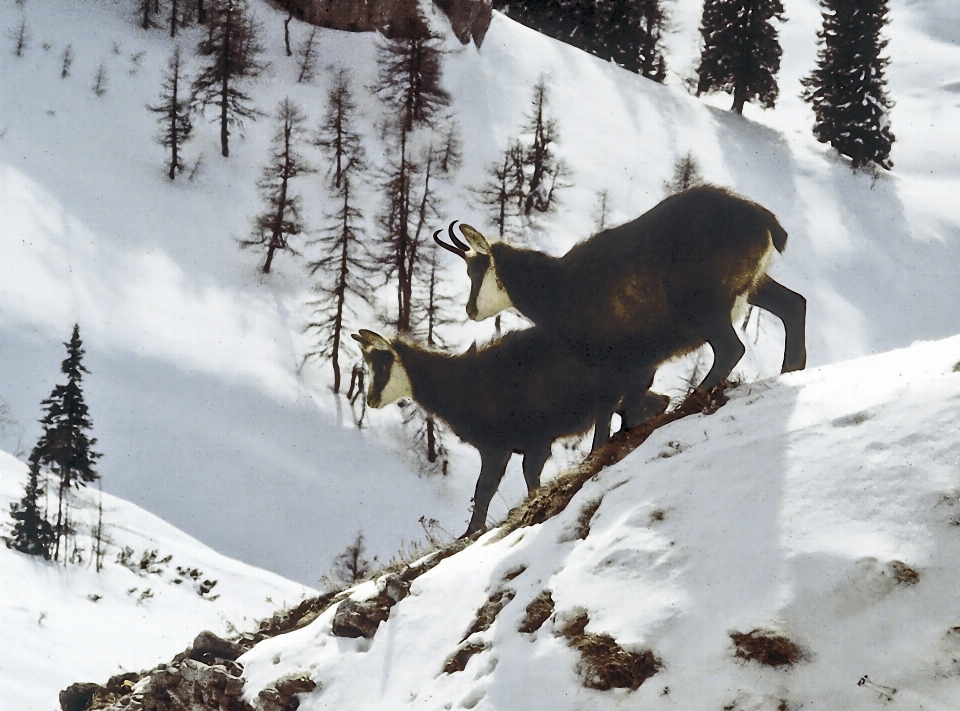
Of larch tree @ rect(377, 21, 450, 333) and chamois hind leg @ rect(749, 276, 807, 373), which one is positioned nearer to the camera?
chamois hind leg @ rect(749, 276, 807, 373)

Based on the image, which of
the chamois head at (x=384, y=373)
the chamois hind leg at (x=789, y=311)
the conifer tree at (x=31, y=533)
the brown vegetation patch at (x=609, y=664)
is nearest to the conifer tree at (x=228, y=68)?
the conifer tree at (x=31, y=533)

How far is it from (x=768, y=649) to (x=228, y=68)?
43117 millimetres

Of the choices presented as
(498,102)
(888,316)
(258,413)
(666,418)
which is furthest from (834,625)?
(498,102)

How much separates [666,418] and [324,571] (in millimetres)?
18275

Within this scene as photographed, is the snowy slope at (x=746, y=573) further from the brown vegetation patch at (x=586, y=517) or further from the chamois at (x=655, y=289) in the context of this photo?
the chamois at (x=655, y=289)

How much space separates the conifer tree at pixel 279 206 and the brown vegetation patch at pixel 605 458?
2778 cm

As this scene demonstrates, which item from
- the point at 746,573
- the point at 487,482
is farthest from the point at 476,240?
the point at 746,573

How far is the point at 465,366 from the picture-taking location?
1025cm

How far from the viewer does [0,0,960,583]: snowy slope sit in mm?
26797

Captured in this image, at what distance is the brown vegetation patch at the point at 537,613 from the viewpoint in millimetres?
6391

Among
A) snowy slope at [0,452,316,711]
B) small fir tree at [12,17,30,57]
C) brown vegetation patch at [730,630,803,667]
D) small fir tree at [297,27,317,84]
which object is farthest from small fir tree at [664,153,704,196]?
brown vegetation patch at [730,630,803,667]

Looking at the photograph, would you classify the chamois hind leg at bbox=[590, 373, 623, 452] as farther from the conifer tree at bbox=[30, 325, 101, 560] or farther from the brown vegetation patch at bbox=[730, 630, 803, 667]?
the conifer tree at bbox=[30, 325, 101, 560]

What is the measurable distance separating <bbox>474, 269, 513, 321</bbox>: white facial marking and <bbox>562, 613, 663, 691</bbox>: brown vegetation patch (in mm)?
4218

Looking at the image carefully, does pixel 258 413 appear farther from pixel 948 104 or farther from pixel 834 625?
pixel 948 104
